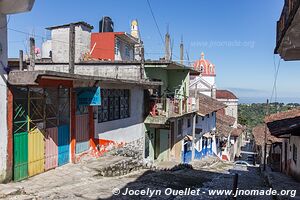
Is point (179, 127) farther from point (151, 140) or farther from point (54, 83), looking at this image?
point (54, 83)

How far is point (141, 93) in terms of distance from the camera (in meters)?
18.1

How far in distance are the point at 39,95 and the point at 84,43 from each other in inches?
Answer: 470

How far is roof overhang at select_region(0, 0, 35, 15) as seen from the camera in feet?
27.1

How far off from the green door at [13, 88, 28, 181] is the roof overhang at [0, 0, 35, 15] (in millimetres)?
2238

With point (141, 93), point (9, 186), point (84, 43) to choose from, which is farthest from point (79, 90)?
point (84, 43)

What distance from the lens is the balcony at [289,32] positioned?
531cm

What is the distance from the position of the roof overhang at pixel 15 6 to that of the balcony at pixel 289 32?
6.39 m

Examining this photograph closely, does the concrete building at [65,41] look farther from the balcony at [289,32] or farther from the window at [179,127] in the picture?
the balcony at [289,32]

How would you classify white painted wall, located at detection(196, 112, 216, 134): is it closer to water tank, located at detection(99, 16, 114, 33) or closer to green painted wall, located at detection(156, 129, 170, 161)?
green painted wall, located at detection(156, 129, 170, 161)

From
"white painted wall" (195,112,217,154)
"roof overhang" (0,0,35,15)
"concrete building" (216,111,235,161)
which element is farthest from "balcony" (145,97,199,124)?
"concrete building" (216,111,235,161)

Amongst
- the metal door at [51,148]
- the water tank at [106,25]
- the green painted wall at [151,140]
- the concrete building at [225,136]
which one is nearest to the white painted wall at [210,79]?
the concrete building at [225,136]

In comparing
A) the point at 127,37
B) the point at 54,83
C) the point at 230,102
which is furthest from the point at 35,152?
the point at 230,102

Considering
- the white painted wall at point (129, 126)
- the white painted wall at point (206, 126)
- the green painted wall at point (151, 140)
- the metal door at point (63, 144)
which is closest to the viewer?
the metal door at point (63, 144)

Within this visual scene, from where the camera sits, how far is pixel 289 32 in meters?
6.34
